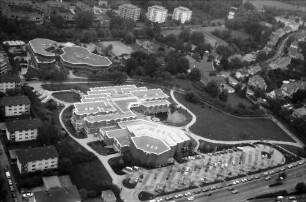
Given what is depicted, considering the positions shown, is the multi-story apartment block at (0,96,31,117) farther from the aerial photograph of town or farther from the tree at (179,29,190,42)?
the tree at (179,29,190,42)

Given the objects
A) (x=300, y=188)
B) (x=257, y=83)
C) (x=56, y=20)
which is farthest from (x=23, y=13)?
(x=300, y=188)

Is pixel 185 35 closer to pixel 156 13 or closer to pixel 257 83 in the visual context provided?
pixel 156 13

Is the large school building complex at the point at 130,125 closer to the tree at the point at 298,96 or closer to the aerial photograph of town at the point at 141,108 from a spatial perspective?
the aerial photograph of town at the point at 141,108

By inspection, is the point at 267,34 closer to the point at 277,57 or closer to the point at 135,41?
the point at 277,57

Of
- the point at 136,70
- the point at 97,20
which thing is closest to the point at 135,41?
the point at 97,20

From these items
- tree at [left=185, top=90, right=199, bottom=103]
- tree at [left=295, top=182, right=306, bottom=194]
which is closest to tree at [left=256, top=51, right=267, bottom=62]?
tree at [left=185, top=90, right=199, bottom=103]

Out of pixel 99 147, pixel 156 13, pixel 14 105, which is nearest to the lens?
pixel 99 147
